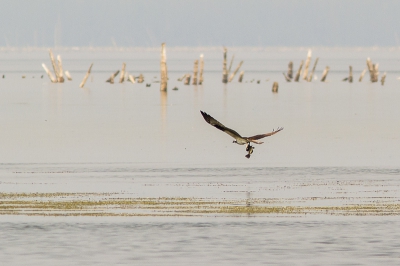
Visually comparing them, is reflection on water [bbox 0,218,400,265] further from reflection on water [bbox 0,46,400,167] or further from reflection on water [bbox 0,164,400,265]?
reflection on water [bbox 0,46,400,167]

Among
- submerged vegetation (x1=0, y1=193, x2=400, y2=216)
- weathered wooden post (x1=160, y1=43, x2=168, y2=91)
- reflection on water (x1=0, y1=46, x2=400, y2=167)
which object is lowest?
submerged vegetation (x1=0, y1=193, x2=400, y2=216)

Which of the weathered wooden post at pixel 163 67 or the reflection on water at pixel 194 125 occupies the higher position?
the weathered wooden post at pixel 163 67

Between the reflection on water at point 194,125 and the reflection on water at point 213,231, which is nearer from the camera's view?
the reflection on water at point 213,231

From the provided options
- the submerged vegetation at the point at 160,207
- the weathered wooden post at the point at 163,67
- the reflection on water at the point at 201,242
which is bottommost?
the reflection on water at the point at 201,242

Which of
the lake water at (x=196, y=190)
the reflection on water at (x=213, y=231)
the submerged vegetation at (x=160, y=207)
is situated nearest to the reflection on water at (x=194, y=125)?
the lake water at (x=196, y=190)

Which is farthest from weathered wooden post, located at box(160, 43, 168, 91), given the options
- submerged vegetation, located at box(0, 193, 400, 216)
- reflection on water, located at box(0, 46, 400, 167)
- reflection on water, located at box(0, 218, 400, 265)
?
reflection on water, located at box(0, 218, 400, 265)

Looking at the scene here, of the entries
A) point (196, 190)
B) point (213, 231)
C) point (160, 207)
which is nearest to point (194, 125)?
point (196, 190)

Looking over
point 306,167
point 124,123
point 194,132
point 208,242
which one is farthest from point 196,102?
point 208,242

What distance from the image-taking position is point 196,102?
73250 millimetres

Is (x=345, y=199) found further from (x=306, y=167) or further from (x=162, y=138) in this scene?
(x=162, y=138)

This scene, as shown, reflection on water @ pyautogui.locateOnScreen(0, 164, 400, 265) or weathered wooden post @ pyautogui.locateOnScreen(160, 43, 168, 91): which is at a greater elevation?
weathered wooden post @ pyautogui.locateOnScreen(160, 43, 168, 91)

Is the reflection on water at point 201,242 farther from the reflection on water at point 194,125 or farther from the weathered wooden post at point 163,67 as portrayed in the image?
the weathered wooden post at point 163,67

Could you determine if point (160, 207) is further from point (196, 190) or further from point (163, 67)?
point (163, 67)

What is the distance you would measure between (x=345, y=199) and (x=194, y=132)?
2232cm
